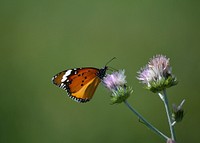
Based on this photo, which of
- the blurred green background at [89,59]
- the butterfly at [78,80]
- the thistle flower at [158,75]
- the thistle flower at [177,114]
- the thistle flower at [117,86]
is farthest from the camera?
the blurred green background at [89,59]

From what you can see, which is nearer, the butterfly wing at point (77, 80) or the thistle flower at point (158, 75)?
the thistle flower at point (158, 75)

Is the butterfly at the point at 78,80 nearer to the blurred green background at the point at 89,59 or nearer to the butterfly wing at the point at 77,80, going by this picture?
the butterfly wing at the point at 77,80

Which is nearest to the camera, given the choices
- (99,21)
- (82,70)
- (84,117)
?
(82,70)

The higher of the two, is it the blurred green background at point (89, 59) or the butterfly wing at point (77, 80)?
the blurred green background at point (89, 59)

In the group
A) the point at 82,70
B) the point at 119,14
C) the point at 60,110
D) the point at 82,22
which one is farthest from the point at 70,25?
the point at 82,70

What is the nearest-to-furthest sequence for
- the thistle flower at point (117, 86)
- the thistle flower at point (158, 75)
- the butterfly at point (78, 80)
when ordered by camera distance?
the thistle flower at point (158, 75)
the thistle flower at point (117, 86)
the butterfly at point (78, 80)

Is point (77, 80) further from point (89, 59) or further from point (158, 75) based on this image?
point (89, 59)

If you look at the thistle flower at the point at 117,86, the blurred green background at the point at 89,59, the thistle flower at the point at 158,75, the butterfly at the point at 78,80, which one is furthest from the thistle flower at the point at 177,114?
the blurred green background at the point at 89,59

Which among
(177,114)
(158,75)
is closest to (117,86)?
(158,75)

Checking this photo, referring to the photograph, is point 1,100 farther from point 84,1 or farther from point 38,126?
point 84,1
